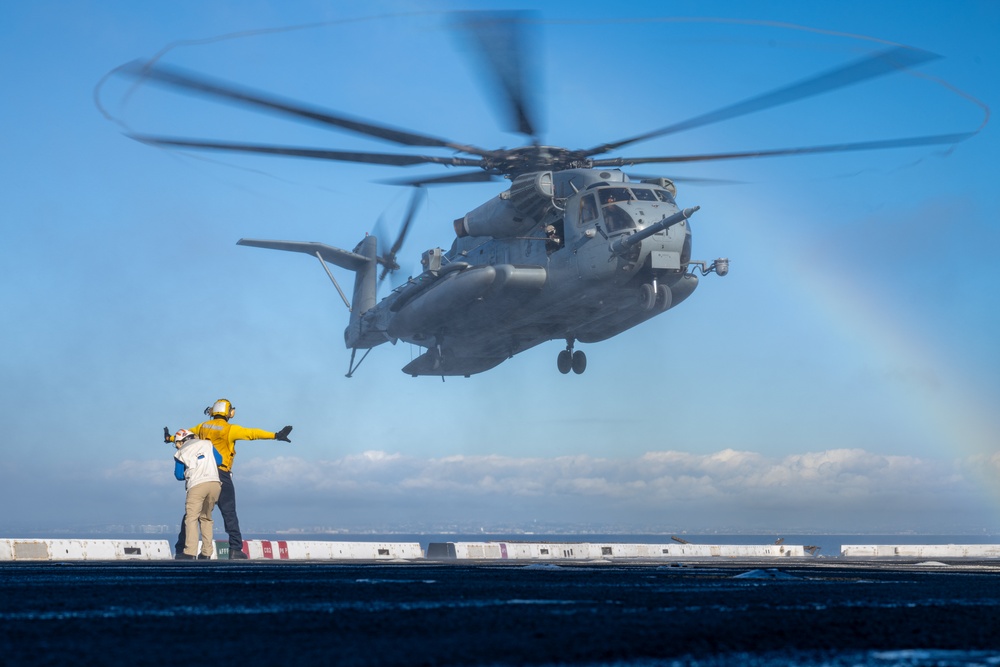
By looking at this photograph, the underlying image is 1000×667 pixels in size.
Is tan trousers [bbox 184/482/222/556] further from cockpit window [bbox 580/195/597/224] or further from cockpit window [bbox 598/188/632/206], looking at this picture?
cockpit window [bbox 598/188/632/206]

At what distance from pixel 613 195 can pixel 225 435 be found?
11.1 m

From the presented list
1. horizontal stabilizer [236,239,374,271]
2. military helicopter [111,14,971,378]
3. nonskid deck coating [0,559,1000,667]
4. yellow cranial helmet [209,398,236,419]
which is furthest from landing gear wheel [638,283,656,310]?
nonskid deck coating [0,559,1000,667]

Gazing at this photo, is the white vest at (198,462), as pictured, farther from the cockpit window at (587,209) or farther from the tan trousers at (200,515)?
the cockpit window at (587,209)

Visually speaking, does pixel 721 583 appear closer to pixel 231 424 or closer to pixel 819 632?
pixel 819 632

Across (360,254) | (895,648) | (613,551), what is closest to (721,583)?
(895,648)

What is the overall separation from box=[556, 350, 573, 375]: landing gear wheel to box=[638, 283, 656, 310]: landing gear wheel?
4.18m

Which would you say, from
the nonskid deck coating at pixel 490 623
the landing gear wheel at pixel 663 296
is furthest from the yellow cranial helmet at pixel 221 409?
the landing gear wheel at pixel 663 296

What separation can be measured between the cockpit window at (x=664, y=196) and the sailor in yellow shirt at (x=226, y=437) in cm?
1135

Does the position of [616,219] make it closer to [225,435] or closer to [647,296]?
[647,296]

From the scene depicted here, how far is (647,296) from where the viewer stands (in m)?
21.2

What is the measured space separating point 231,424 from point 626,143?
1180cm

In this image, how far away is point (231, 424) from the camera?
1284cm

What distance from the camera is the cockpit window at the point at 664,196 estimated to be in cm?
2168

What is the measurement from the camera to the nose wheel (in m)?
25.3
